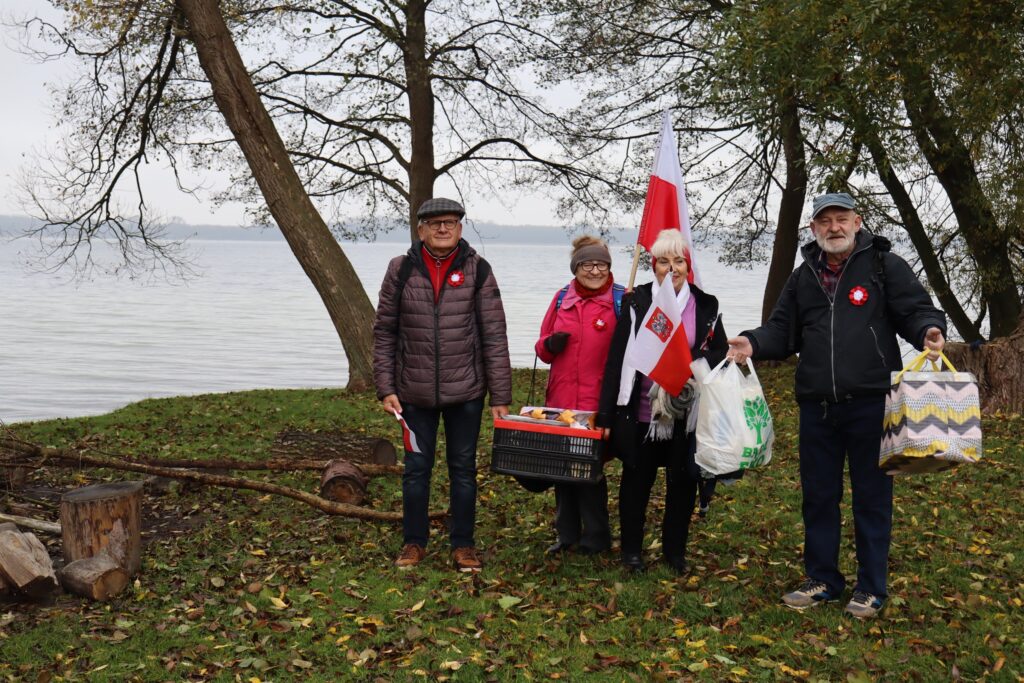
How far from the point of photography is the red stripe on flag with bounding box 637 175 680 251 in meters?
5.73

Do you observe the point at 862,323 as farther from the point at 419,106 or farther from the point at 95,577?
the point at 419,106

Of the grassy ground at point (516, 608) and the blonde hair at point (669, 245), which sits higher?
the blonde hair at point (669, 245)

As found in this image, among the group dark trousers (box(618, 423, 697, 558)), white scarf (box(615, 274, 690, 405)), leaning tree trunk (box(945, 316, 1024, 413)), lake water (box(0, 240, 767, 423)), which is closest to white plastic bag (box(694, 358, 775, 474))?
dark trousers (box(618, 423, 697, 558))

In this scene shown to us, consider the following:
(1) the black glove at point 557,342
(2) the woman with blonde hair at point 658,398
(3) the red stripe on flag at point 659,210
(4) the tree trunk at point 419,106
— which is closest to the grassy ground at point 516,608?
(2) the woman with blonde hair at point 658,398

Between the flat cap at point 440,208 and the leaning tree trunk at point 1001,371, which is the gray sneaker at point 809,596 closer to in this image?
the flat cap at point 440,208

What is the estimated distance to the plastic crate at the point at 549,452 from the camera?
5.37m

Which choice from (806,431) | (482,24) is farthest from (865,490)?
(482,24)

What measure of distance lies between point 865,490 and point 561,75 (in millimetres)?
13299

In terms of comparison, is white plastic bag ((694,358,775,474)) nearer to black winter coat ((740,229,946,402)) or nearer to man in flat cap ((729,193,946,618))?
man in flat cap ((729,193,946,618))

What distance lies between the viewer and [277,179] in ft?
41.7

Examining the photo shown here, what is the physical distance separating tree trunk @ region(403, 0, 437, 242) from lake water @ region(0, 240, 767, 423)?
475 cm

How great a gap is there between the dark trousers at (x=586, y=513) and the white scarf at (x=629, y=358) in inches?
30.3

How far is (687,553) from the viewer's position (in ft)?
20.8

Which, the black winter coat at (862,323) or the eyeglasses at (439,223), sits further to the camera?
the eyeglasses at (439,223)
